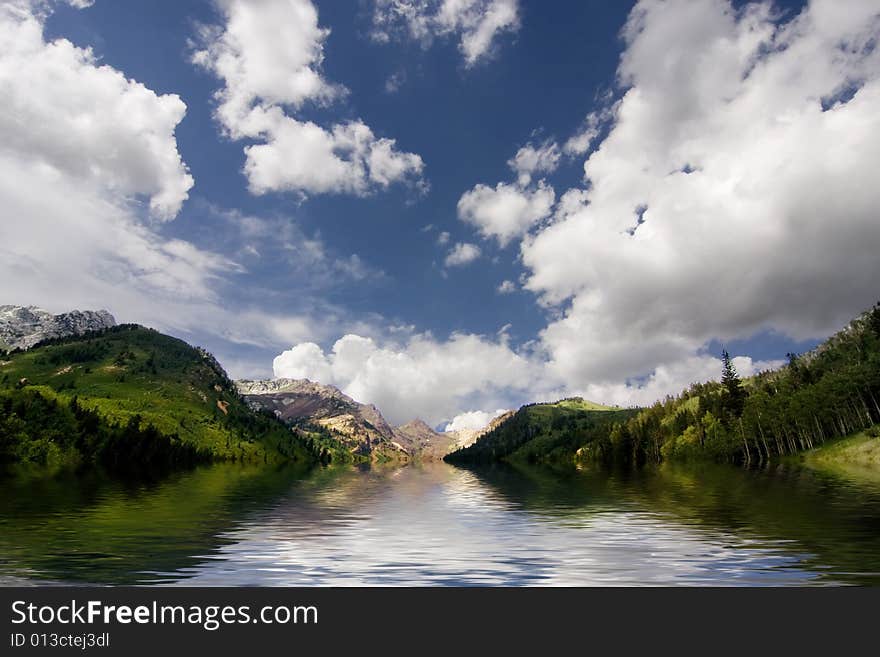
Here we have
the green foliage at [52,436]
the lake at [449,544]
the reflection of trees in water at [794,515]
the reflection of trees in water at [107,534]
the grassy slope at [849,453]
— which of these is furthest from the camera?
the green foliage at [52,436]

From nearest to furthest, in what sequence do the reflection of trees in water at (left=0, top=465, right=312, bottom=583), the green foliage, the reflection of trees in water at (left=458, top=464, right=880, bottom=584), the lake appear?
the lake, the reflection of trees in water at (left=0, top=465, right=312, bottom=583), the reflection of trees in water at (left=458, top=464, right=880, bottom=584), the green foliage

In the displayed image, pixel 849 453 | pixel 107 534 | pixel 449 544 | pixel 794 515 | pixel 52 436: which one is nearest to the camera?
pixel 449 544

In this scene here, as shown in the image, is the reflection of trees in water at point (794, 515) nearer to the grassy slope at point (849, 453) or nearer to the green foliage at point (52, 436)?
the grassy slope at point (849, 453)

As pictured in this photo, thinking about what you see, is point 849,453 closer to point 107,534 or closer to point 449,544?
point 449,544

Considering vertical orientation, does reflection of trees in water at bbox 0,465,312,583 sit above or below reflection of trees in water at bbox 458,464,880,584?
above

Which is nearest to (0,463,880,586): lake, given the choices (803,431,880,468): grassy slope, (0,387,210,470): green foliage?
(803,431,880,468): grassy slope

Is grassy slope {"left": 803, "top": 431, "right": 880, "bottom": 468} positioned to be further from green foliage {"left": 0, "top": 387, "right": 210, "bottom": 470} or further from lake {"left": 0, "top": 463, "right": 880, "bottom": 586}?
green foliage {"left": 0, "top": 387, "right": 210, "bottom": 470}

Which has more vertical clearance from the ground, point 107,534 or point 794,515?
point 107,534

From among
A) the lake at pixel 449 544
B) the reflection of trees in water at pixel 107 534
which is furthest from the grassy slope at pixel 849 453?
the reflection of trees in water at pixel 107 534

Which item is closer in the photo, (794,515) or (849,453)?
(794,515)

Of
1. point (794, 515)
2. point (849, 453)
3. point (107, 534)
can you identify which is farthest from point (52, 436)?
point (849, 453)
